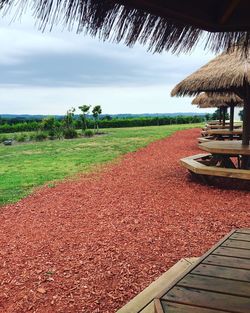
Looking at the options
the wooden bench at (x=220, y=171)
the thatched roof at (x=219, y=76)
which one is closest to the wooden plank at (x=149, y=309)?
the wooden bench at (x=220, y=171)

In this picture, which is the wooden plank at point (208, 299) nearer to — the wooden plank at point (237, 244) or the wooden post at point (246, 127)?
the wooden plank at point (237, 244)

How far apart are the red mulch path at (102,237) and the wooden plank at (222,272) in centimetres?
88

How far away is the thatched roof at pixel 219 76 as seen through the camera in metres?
7.84

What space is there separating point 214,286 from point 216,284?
0.10 ft

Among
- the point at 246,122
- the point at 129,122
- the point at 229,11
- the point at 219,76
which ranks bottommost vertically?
the point at 129,122

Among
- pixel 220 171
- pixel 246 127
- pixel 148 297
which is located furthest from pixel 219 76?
pixel 148 297

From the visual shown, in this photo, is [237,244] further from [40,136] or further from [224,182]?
[40,136]

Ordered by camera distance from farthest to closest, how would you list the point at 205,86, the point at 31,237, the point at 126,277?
the point at 205,86, the point at 31,237, the point at 126,277

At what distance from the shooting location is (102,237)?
16.5 ft

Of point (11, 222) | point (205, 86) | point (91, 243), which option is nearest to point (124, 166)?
point (205, 86)

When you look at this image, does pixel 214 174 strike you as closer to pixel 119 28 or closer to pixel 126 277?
pixel 126 277

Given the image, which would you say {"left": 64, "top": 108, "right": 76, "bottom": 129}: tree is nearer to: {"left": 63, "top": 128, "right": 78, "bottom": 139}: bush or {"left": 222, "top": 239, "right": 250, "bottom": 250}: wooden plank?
{"left": 63, "top": 128, "right": 78, "bottom": 139}: bush

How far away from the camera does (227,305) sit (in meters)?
2.34

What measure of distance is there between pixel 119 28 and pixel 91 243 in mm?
3121
